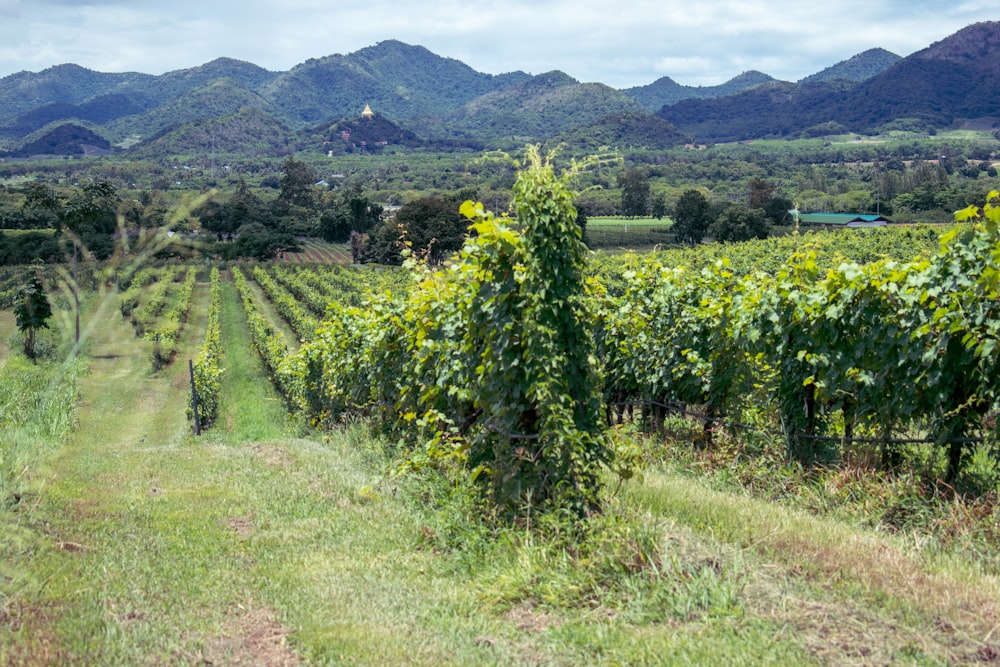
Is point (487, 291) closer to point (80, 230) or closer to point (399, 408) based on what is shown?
point (80, 230)

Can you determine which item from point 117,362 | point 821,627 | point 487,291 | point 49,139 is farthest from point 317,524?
point 49,139

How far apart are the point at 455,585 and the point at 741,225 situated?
7817 cm

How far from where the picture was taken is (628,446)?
6.25m

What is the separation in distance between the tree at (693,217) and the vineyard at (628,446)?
78.7 metres

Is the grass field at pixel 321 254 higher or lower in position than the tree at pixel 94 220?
lower

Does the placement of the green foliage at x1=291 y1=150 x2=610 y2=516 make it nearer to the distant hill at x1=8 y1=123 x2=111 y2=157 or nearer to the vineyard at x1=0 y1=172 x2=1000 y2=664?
the vineyard at x1=0 y1=172 x2=1000 y2=664

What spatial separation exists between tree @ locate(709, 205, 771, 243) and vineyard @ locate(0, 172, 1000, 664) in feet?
230

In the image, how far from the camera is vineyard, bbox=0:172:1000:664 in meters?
4.41

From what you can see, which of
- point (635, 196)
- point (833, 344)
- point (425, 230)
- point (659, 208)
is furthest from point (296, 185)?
point (833, 344)

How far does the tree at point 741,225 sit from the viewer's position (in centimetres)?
7912

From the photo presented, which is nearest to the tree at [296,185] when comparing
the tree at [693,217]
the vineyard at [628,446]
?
the tree at [693,217]

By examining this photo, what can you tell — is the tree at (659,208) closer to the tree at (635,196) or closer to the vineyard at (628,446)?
the tree at (635,196)

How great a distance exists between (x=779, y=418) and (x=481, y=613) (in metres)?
5.41

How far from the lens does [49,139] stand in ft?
403
